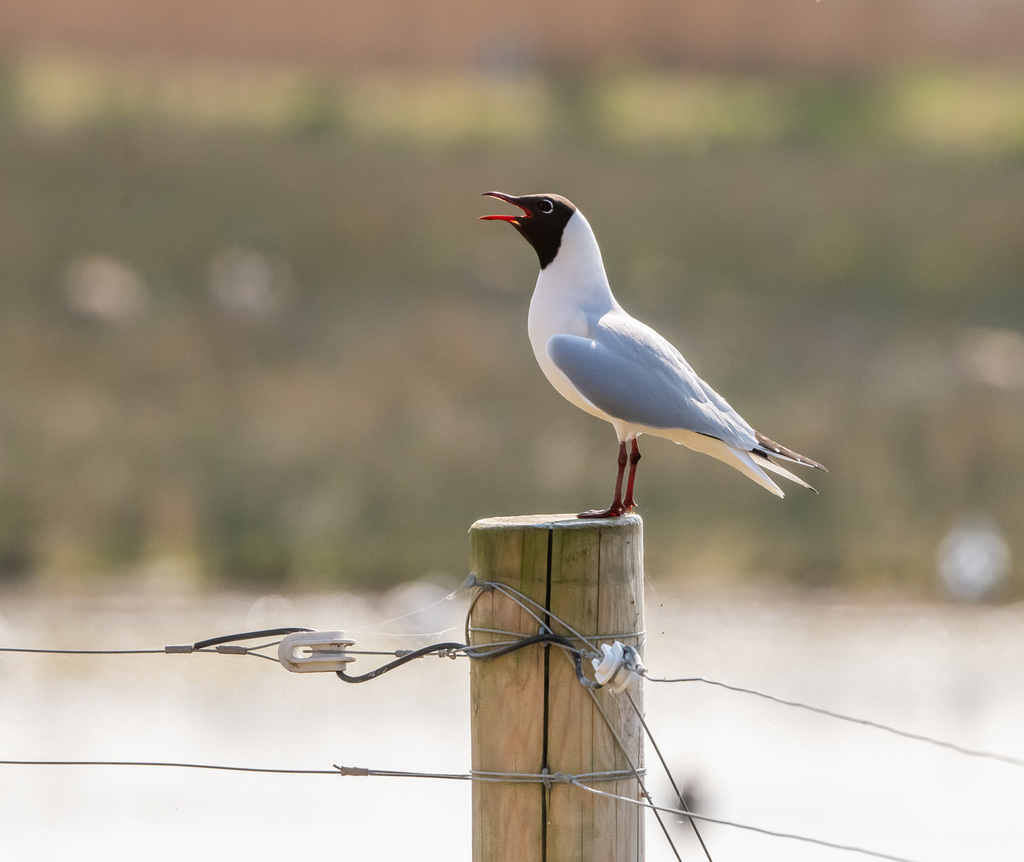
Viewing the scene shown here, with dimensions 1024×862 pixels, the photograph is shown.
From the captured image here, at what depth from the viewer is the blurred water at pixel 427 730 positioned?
8.00m

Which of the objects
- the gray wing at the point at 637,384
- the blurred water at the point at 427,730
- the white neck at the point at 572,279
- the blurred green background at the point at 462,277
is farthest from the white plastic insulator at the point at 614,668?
the blurred green background at the point at 462,277

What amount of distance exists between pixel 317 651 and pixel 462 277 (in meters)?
14.7

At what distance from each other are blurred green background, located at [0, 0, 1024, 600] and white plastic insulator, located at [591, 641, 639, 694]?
895cm

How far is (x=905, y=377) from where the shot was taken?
1598 cm

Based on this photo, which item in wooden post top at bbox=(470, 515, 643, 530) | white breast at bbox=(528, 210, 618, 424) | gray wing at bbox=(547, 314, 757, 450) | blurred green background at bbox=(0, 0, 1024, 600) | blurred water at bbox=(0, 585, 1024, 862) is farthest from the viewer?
blurred green background at bbox=(0, 0, 1024, 600)

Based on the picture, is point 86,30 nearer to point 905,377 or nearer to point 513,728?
point 905,377

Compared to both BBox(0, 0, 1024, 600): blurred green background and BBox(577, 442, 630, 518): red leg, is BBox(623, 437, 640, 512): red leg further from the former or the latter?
BBox(0, 0, 1024, 600): blurred green background

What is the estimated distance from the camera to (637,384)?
4.46 metres

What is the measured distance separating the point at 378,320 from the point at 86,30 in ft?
38.9

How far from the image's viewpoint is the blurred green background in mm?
12977

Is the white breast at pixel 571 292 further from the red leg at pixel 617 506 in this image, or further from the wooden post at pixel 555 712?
the wooden post at pixel 555 712

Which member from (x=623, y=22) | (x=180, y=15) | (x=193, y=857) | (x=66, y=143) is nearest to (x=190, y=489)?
(x=193, y=857)

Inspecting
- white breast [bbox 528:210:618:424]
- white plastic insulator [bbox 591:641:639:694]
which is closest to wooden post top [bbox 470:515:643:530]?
white plastic insulator [bbox 591:641:639:694]

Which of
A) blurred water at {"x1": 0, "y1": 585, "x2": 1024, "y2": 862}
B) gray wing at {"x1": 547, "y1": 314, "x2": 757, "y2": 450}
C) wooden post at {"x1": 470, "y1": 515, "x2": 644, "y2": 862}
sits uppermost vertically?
gray wing at {"x1": 547, "y1": 314, "x2": 757, "y2": 450}
